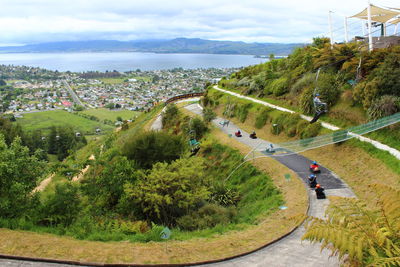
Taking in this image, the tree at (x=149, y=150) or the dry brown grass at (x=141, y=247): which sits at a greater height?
the tree at (x=149, y=150)

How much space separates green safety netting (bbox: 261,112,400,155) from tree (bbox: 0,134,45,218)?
12.4m

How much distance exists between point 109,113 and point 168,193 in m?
91.3

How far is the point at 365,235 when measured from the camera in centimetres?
643

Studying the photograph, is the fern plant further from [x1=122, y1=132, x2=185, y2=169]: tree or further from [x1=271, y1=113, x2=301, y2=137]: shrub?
[x1=271, y1=113, x2=301, y2=137]: shrub

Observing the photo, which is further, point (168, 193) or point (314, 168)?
point (314, 168)

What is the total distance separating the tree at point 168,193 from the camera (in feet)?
43.6

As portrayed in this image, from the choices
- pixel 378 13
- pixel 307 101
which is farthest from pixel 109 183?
pixel 378 13

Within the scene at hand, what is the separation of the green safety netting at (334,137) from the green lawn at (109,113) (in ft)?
252

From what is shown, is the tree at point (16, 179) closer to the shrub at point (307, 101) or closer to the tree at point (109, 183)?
the tree at point (109, 183)

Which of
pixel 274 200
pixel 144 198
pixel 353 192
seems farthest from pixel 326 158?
pixel 144 198

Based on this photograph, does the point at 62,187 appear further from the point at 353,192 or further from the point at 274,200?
the point at 353,192

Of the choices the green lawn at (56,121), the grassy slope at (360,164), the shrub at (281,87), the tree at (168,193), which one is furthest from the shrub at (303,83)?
the green lawn at (56,121)

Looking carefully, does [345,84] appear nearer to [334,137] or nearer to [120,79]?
[334,137]

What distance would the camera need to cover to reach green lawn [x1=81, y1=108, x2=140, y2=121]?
9390 cm
